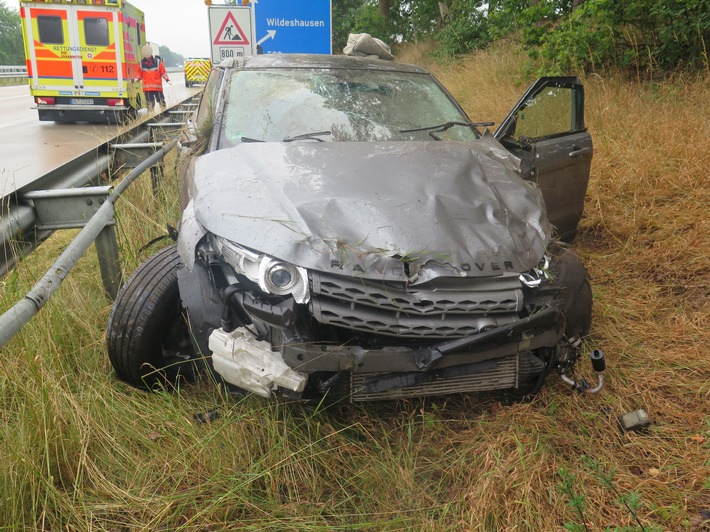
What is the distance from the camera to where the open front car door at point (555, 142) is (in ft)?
12.4

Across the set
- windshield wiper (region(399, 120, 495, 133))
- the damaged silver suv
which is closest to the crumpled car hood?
the damaged silver suv

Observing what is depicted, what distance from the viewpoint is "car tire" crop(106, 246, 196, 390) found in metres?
2.75

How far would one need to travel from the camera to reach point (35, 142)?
1123 cm

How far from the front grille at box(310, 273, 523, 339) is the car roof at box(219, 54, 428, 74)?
2333mm

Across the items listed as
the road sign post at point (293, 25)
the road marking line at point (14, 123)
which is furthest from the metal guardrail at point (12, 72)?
the road sign post at point (293, 25)

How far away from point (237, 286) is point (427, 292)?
766 millimetres

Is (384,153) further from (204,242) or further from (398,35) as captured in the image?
(398,35)

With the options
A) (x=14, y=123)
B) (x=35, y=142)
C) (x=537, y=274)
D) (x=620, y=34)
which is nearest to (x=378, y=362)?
(x=537, y=274)

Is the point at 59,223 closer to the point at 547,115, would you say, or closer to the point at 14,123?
the point at 547,115

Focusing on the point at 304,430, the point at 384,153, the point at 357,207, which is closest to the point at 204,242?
the point at 357,207

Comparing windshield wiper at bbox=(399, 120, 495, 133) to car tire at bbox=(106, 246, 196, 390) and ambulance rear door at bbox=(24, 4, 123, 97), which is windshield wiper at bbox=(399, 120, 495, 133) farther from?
ambulance rear door at bbox=(24, 4, 123, 97)

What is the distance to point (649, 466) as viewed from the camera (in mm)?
2350

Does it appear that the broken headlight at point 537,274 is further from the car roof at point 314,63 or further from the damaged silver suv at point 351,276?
the car roof at point 314,63

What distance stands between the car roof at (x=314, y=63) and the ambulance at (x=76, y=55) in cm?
1114
